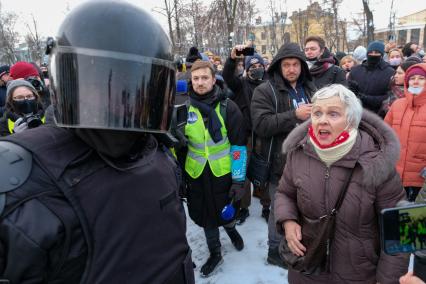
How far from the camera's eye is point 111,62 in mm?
1015

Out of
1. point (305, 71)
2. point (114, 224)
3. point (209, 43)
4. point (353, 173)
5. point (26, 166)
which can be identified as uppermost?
point (209, 43)

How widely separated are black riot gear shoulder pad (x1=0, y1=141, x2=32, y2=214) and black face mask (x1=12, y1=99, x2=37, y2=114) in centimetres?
286

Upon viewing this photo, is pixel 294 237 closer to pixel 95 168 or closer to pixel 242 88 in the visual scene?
pixel 95 168

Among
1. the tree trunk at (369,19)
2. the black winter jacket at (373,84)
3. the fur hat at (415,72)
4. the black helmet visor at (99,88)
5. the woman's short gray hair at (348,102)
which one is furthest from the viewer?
the tree trunk at (369,19)

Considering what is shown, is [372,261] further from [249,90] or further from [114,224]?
[249,90]

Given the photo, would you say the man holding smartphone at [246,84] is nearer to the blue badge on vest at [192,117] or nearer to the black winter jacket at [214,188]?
the black winter jacket at [214,188]

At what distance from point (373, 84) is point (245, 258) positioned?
137 inches

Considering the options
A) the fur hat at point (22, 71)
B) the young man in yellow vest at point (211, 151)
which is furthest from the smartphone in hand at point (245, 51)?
the fur hat at point (22, 71)

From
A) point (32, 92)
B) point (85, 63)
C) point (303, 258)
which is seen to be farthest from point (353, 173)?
point (32, 92)

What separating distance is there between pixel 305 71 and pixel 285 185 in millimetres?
1465

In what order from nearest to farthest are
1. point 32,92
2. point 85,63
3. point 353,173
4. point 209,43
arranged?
point 85,63
point 353,173
point 32,92
point 209,43

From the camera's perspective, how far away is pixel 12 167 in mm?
862

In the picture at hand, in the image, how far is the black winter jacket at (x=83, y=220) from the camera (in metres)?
0.84

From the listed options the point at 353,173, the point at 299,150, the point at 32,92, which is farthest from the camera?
the point at 32,92
